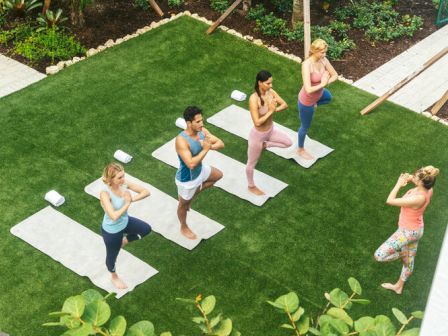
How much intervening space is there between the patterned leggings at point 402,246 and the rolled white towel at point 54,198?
4.02 meters

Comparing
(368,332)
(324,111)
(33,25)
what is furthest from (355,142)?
(368,332)

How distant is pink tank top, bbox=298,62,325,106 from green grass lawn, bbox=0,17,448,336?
3.41 ft

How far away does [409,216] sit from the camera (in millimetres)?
7113

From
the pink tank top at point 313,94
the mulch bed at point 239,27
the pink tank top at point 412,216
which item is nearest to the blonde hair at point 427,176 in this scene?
the pink tank top at point 412,216

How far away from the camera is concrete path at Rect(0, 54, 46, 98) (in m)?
11.1

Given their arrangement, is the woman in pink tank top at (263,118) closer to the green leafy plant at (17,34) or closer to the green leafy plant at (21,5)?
the green leafy plant at (17,34)

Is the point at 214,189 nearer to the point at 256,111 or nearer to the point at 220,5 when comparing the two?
the point at 256,111

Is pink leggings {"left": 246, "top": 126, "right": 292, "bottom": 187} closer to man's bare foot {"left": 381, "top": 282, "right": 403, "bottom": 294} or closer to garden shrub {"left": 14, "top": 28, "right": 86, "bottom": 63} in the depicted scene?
man's bare foot {"left": 381, "top": 282, "right": 403, "bottom": 294}

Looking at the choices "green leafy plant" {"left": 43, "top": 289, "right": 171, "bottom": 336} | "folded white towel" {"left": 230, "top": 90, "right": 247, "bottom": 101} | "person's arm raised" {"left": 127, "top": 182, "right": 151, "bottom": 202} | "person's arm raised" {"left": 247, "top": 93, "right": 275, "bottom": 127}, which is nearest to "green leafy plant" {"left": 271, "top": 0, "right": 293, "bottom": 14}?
"folded white towel" {"left": 230, "top": 90, "right": 247, "bottom": 101}

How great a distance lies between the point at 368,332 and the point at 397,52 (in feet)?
34.4

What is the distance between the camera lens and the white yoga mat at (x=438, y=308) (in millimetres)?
2561

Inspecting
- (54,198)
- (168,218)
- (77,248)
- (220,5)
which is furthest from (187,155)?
(220,5)

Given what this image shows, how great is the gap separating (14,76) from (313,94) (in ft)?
17.2

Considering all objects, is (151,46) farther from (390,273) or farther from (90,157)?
(390,273)
